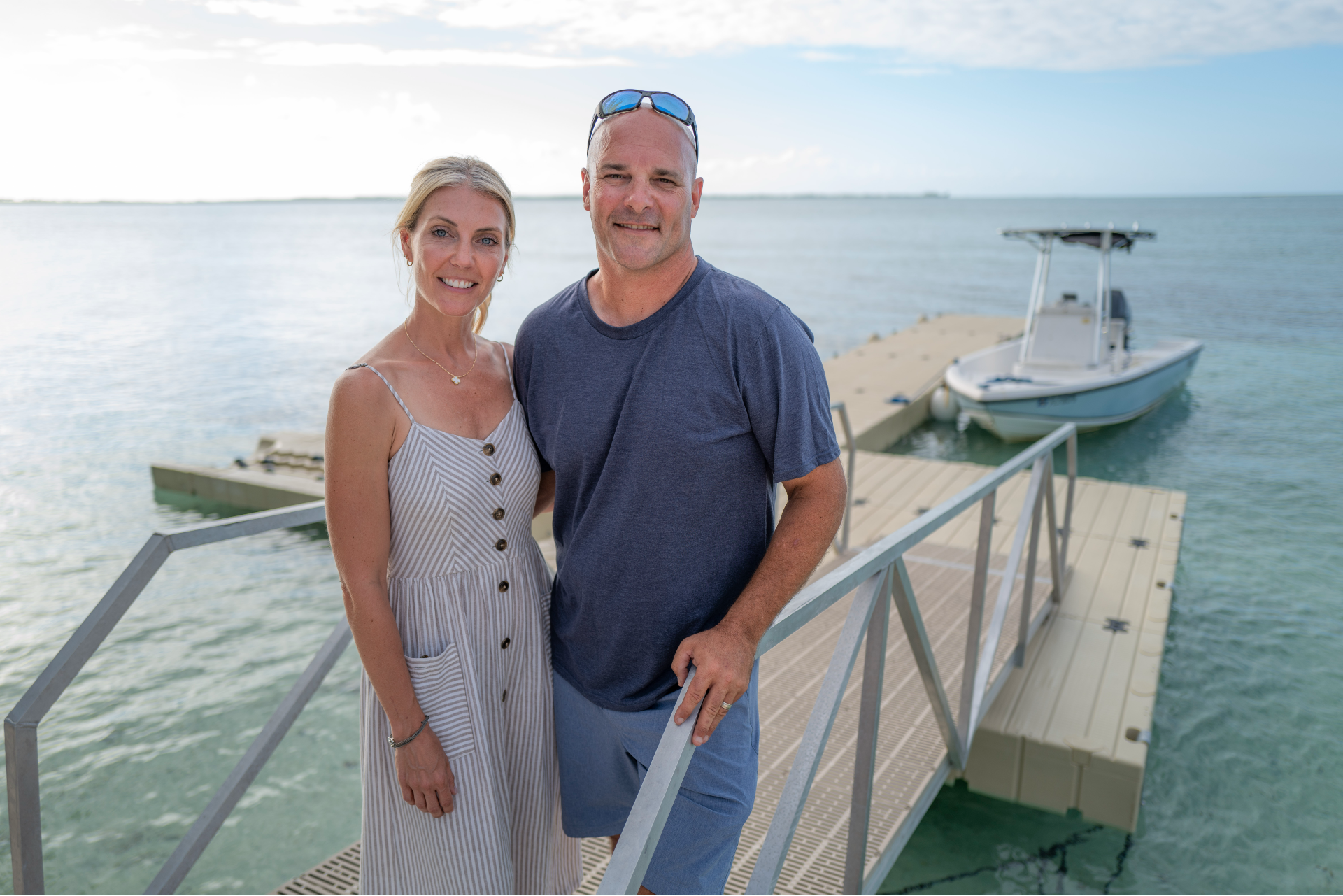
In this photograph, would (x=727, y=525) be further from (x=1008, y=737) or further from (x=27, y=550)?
(x=27, y=550)

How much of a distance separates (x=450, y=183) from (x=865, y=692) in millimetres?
1498

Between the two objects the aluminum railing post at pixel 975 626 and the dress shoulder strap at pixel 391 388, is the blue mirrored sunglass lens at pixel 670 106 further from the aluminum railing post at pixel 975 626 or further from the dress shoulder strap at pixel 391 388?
the aluminum railing post at pixel 975 626

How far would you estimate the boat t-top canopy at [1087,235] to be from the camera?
10.7 m

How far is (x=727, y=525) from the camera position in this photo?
1581 millimetres

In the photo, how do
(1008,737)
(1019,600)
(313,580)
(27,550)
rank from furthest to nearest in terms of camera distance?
1. (27,550)
2. (313,580)
3. (1019,600)
4. (1008,737)

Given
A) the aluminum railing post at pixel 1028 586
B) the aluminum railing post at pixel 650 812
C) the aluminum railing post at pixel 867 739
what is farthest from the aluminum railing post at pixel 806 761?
the aluminum railing post at pixel 1028 586

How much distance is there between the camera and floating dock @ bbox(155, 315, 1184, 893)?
108 inches

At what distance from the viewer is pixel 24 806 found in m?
1.73

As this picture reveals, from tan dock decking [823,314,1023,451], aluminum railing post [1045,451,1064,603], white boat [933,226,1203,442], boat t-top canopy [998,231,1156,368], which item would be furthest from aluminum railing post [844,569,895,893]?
boat t-top canopy [998,231,1156,368]

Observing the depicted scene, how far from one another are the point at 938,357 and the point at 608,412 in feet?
51.8

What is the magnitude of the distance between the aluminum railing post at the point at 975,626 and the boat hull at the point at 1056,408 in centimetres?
851

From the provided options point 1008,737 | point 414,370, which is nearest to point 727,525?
point 414,370

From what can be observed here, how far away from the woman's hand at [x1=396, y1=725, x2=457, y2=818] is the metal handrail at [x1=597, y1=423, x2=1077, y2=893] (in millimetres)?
418

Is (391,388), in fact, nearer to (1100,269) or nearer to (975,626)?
(975,626)
